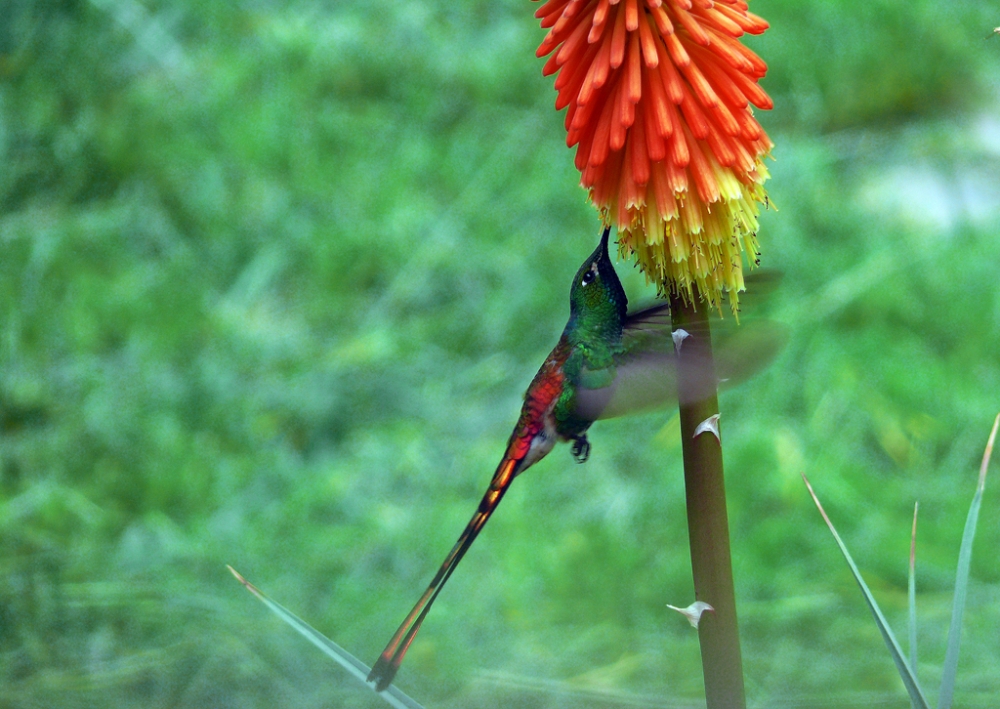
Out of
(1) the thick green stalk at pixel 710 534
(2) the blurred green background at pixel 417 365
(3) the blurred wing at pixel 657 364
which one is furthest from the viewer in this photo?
(2) the blurred green background at pixel 417 365

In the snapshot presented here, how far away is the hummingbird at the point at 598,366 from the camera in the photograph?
80cm

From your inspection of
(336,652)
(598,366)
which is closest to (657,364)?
(598,366)

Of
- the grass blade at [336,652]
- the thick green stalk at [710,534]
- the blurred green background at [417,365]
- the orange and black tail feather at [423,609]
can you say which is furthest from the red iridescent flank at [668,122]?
the blurred green background at [417,365]

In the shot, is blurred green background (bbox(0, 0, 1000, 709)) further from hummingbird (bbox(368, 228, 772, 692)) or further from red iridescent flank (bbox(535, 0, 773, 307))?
red iridescent flank (bbox(535, 0, 773, 307))

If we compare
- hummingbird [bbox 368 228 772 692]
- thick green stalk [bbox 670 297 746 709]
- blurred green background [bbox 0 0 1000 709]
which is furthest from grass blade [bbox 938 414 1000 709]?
blurred green background [bbox 0 0 1000 709]

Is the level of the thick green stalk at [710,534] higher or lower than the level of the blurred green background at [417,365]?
lower

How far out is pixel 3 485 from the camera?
2.05 m

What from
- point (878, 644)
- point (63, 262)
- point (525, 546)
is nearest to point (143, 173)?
point (63, 262)

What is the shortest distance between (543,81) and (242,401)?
1.14 metres

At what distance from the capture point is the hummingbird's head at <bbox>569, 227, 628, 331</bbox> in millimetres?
810

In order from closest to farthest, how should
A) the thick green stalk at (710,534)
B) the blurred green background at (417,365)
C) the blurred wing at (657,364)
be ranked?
the thick green stalk at (710,534)
the blurred wing at (657,364)
the blurred green background at (417,365)

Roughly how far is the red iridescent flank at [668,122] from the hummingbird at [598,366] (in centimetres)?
13

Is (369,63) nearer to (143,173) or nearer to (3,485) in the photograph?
(143,173)

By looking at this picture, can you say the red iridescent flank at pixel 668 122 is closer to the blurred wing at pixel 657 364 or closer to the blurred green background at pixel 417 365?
the blurred wing at pixel 657 364
